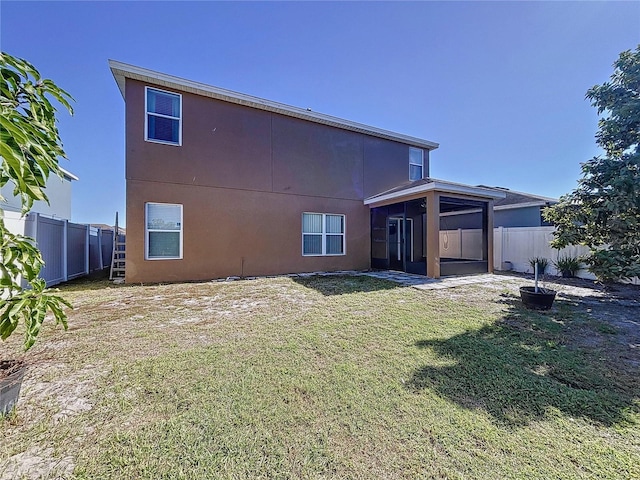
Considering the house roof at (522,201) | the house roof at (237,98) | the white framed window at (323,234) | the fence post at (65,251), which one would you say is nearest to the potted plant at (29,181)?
the house roof at (237,98)

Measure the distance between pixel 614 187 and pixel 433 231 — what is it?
401cm

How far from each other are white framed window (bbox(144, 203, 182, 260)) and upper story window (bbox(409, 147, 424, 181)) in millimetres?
9639

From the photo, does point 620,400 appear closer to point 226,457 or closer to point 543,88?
point 226,457

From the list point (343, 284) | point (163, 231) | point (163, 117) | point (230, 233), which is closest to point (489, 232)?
point (343, 284)

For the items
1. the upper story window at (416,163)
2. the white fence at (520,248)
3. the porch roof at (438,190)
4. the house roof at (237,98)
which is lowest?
the white fence at (520,248)

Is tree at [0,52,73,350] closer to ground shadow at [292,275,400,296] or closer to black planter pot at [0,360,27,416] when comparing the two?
black planter pot at [0,360,27,416]

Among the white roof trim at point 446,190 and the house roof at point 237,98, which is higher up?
the house roof at point 237,98

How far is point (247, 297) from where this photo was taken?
20.8 ft

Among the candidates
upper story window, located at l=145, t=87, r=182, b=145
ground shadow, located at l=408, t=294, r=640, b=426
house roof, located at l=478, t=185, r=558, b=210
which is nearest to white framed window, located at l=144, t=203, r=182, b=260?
upper story window, located at l=145, t=87, r=182, b=145

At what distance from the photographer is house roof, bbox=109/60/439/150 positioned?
7645mm

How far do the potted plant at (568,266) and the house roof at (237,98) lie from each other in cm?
691

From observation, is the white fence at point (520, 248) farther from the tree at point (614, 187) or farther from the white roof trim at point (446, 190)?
the tree at point (614, 187)

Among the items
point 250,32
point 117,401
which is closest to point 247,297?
point 117,401

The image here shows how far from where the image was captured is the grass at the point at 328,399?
1.76 metres
